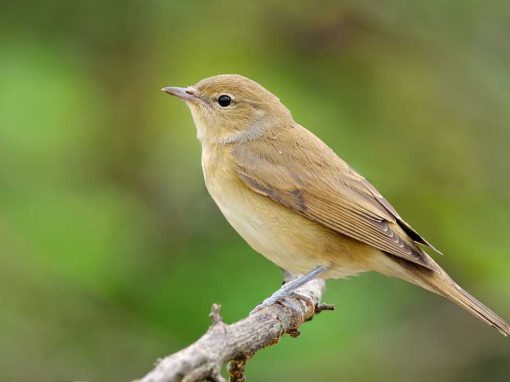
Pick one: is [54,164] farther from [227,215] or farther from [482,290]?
[482,290]

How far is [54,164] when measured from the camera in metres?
5.06

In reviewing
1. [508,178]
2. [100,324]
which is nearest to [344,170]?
[508,178]

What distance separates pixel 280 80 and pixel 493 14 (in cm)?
180

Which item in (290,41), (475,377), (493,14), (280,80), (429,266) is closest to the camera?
(429,266)

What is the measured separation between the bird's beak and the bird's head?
4 cm

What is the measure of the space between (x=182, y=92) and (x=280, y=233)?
1068 mm

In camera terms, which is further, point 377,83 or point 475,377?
point 475,377

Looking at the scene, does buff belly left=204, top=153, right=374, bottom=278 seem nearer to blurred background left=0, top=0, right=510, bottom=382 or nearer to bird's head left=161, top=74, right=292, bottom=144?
blurred background left=0, top=0, right=510, bottom=382

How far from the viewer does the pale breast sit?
200 inches

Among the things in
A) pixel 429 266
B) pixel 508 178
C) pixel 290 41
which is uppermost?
pixel 290 41

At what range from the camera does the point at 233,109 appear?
19.4ft

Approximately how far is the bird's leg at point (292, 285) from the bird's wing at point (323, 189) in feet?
0.80

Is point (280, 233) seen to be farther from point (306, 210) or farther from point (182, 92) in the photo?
point (182, 92)

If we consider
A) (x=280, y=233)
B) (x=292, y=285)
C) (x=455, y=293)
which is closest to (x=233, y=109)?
(x=280, y=233)
